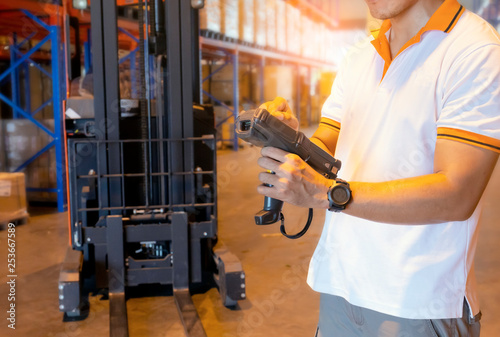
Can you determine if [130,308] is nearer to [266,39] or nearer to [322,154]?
[322,154]

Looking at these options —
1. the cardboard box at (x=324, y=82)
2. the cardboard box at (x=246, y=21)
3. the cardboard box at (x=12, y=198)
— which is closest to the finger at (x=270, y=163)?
the cardboard box at (x=12, y=198)

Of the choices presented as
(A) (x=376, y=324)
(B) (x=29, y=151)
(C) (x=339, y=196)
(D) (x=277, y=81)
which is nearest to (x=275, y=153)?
(C) (x=339, y=196)

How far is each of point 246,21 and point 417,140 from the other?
450 inches

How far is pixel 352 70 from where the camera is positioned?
1.43m

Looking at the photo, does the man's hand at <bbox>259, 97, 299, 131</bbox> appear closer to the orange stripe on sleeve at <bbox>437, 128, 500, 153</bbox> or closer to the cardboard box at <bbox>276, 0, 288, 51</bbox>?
the orange stripe on sleeve at <bbox>437, 128, 500, 153</bbox>

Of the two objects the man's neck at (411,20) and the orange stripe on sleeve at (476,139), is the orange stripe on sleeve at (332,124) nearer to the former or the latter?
the man's neck at (411,20)

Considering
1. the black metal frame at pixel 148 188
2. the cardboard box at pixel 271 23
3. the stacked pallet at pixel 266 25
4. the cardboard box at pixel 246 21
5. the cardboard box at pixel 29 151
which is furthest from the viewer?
the cardboard box at pixel 271 23

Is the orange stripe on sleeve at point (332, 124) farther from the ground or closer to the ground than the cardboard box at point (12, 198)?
farther from the ground

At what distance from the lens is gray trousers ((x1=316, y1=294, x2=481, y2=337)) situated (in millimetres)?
1207

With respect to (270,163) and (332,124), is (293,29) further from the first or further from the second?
(270,163)

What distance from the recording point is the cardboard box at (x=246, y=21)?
11738mm

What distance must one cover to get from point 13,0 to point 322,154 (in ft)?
21.4

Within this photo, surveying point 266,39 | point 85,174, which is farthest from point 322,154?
point 266,39

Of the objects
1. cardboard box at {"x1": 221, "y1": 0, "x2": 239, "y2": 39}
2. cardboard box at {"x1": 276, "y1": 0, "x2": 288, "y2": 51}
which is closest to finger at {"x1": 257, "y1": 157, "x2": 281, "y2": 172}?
cardboard box at {"x1": 221, "y1": 0, "x2": 239, "y2": 39}
